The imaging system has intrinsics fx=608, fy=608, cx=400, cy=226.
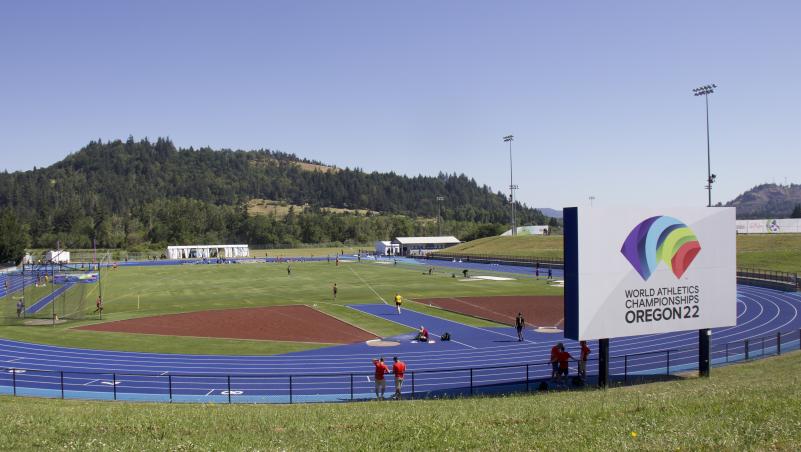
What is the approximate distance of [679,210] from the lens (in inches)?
A: 873

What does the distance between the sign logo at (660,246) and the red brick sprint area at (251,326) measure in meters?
17.8

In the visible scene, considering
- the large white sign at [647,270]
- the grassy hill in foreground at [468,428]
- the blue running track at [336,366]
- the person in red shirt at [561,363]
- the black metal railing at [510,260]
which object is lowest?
the blue running track at [336,366]

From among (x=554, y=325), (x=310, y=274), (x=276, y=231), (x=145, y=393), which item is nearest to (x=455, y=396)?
(x=145, y=393)

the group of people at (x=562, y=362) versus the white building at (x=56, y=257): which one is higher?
the white building at (x=56, y=257)

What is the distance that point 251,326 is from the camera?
39438mm

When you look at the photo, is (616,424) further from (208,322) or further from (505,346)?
(208,322)

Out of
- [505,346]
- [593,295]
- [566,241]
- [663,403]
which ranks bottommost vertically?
[505,346]

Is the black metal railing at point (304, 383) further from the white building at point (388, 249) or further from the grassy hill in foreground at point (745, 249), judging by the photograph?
the white building at point (388, 249)

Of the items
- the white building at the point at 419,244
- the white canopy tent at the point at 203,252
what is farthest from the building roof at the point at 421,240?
the white canopy tent at the point at 203,252

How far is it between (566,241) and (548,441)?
1222 cm

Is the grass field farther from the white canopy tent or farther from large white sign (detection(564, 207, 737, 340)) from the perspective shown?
the white canopy tent

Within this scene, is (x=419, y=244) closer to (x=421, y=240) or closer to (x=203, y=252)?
(x=421, y=240)

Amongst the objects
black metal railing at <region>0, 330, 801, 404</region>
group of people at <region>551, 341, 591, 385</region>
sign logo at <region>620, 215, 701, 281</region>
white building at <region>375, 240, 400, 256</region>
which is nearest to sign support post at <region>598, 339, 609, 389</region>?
group of people at <region>551, 341, 591, 385</region>

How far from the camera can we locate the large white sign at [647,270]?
2081 cm
